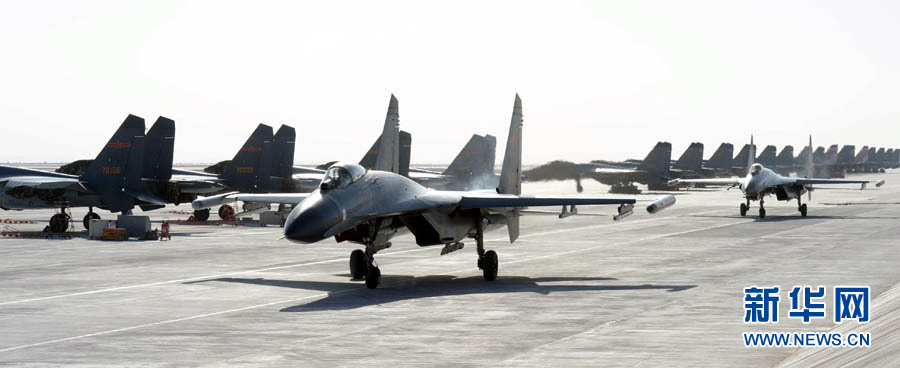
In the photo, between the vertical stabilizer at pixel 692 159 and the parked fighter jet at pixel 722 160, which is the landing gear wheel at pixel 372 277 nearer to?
the vertical stabilizer at pixel 692 159

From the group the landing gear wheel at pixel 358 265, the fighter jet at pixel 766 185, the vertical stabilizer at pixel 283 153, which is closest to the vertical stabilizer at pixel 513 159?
the landing gear wheel at pixel 358 265

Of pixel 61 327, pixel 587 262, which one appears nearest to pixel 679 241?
pixel 587 262

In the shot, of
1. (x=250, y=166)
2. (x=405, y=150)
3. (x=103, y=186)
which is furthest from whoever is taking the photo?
(x=405, y=150)

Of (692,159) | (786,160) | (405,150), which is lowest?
(405,150)

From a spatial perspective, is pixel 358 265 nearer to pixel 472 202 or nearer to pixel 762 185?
pixel 472 202

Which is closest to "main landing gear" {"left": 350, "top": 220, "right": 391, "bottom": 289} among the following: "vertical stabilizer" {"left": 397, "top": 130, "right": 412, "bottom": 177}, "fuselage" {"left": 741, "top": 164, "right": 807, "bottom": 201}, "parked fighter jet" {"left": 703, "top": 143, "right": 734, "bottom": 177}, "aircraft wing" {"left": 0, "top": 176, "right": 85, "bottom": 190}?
"aircraft wing" {"left": 0, "top": 176, "right": 85, "bottom": 190}

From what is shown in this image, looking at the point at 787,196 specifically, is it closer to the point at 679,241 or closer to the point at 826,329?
the point at 679,241

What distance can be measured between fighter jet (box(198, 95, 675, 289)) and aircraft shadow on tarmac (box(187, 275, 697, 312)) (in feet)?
2.14

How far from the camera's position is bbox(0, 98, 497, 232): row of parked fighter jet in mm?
46375

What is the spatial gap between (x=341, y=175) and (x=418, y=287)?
3.43m

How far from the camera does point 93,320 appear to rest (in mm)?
18859

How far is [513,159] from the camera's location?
→ 28.8m

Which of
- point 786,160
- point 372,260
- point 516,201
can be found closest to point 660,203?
point 516,201

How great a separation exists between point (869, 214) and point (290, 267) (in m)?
42.6
